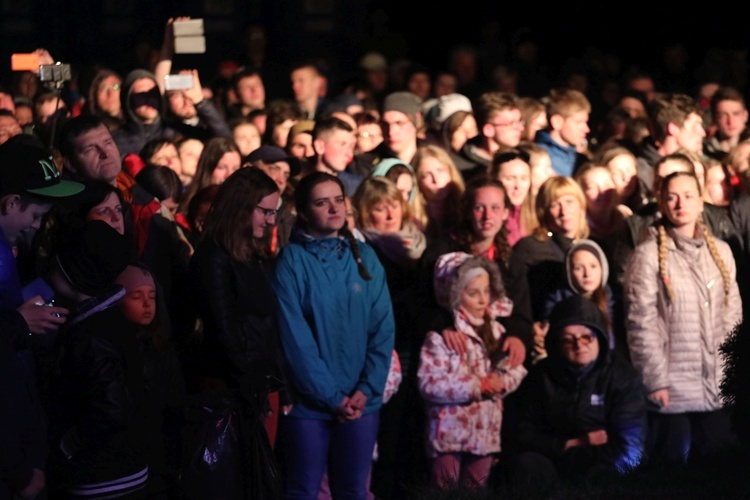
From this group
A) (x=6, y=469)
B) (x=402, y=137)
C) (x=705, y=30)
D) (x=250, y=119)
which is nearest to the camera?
(x=6, y=469)

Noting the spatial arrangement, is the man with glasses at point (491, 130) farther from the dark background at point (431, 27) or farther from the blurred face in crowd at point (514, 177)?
the dark background at point (431, 27)

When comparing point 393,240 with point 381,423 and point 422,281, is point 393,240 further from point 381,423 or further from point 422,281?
point 381,423

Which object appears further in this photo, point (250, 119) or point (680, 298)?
point (250, 119)

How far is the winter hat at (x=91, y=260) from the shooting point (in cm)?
517

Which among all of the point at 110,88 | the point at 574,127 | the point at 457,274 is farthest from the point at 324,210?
the point at 574,127

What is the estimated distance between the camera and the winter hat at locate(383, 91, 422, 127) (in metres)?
11.3

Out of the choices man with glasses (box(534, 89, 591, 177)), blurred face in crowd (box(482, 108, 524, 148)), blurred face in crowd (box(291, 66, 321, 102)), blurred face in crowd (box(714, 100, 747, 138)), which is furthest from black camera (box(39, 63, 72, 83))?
blurred face in crowd (box(714, 100, 747, 138))

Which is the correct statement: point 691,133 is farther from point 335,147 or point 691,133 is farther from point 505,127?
point 335,147

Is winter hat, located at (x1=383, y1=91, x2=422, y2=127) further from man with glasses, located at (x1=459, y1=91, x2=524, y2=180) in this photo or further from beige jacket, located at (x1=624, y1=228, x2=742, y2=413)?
beige jacket, located at (x1=624, y1=228, x2=742, y2=413)

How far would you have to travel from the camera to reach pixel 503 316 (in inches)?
316

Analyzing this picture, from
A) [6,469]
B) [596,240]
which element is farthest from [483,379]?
[6,469]

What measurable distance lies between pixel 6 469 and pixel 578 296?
164 inches

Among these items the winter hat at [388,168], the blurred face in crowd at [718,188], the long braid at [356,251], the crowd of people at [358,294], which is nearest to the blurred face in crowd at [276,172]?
the crowd of people at [358,294]

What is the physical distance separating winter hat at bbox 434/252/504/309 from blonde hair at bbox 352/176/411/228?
0.53 meters
